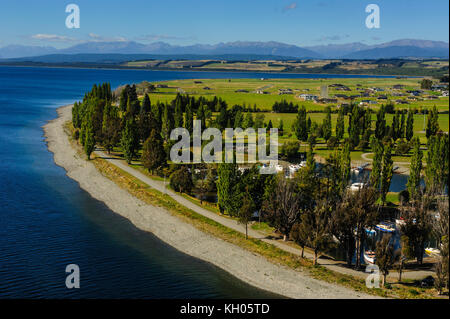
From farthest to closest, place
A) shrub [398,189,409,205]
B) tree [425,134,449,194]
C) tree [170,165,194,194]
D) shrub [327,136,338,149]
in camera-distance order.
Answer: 1. shrub [327,136,338,149]
2. tree [170,165,194,194]
3. tree [425,134,449,194]
4. shrub [398,189,409,205]

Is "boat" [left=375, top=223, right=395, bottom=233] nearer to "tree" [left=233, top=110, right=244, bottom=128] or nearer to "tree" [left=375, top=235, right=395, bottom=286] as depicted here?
"tree" [left=375, top=235, right=395, bottom=286]

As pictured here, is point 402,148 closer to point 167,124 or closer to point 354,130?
point 354,130

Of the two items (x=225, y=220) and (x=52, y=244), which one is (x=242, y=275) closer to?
(x=225, y=220)

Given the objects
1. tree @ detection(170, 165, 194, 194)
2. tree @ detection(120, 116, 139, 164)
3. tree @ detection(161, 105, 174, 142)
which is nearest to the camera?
tree @ detection(170, 165, 194, 194)

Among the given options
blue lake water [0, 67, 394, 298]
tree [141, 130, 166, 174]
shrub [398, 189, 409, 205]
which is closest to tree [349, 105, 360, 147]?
shrub [398, 189, 409, 205]

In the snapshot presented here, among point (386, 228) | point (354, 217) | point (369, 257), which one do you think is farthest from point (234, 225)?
point (386, 228)

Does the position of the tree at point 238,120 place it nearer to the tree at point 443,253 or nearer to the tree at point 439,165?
the tree at point 439,165
